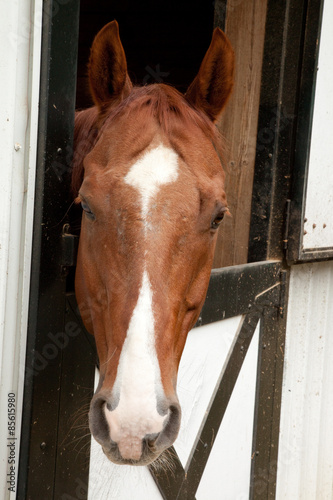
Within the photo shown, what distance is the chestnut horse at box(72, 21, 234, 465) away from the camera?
1114 millimetres

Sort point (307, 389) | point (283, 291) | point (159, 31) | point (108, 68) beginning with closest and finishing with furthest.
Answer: point (108, 68), point (283, 291), point (307, 389), point (159, 31)

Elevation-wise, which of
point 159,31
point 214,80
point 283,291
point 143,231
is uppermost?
point 159,31

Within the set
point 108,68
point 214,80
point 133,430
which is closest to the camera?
point 133,430

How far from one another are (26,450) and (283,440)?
169cm

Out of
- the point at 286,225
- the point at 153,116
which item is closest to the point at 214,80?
the point at 153,116

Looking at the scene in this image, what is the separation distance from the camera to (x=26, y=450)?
1.47 meters

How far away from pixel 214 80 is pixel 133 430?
1146 millimetres

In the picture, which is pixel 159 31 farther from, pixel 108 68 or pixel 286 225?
pixel 108 68

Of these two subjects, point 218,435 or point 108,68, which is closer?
point 108,68

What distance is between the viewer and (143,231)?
4.14 ft

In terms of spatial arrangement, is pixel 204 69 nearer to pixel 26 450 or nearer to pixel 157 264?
pixel 157 264

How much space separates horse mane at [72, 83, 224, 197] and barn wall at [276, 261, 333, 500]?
129cm

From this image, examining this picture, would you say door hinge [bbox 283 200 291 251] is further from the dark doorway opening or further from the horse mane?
the dark doorway opening

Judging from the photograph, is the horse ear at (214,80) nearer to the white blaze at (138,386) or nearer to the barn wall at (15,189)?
the barn wall at (15,189)
